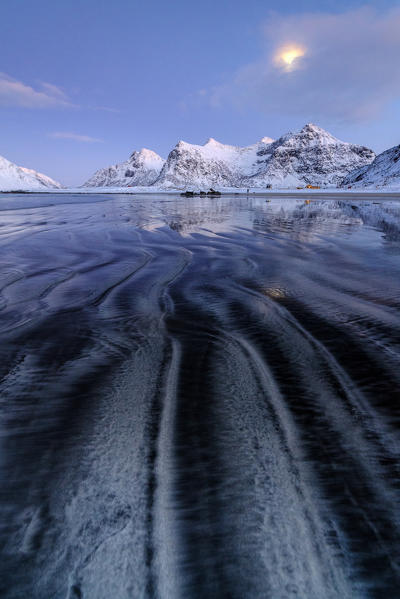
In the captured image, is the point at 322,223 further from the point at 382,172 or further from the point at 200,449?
the point at 382,172

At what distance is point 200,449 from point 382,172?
186m

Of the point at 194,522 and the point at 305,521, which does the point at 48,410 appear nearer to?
the point at 194,522

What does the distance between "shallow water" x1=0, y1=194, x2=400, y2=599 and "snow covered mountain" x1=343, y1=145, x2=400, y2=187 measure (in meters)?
155

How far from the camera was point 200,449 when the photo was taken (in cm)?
183

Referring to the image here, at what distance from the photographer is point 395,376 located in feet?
8.50

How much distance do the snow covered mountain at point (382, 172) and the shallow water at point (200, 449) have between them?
155m

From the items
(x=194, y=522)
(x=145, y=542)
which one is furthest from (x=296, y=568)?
(x=145, y=542)

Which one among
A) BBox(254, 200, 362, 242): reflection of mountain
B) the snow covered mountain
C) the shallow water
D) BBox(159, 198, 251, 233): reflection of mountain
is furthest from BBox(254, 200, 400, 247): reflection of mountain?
the snow covered mountain

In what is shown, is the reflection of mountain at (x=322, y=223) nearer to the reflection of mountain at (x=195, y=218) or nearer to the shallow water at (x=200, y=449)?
the reflection of mountain at (x=195, y=218)

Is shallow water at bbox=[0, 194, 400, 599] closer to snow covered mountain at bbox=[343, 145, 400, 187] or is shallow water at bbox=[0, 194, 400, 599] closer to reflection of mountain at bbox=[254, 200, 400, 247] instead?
reflection of mountain at bbox=[254, 200, 400, 247]

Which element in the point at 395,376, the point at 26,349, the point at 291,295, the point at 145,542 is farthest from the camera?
the point at 291,295

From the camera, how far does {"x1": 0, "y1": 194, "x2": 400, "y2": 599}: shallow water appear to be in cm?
125

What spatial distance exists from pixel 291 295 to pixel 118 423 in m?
3.50

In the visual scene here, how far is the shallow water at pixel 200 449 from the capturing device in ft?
4.09
